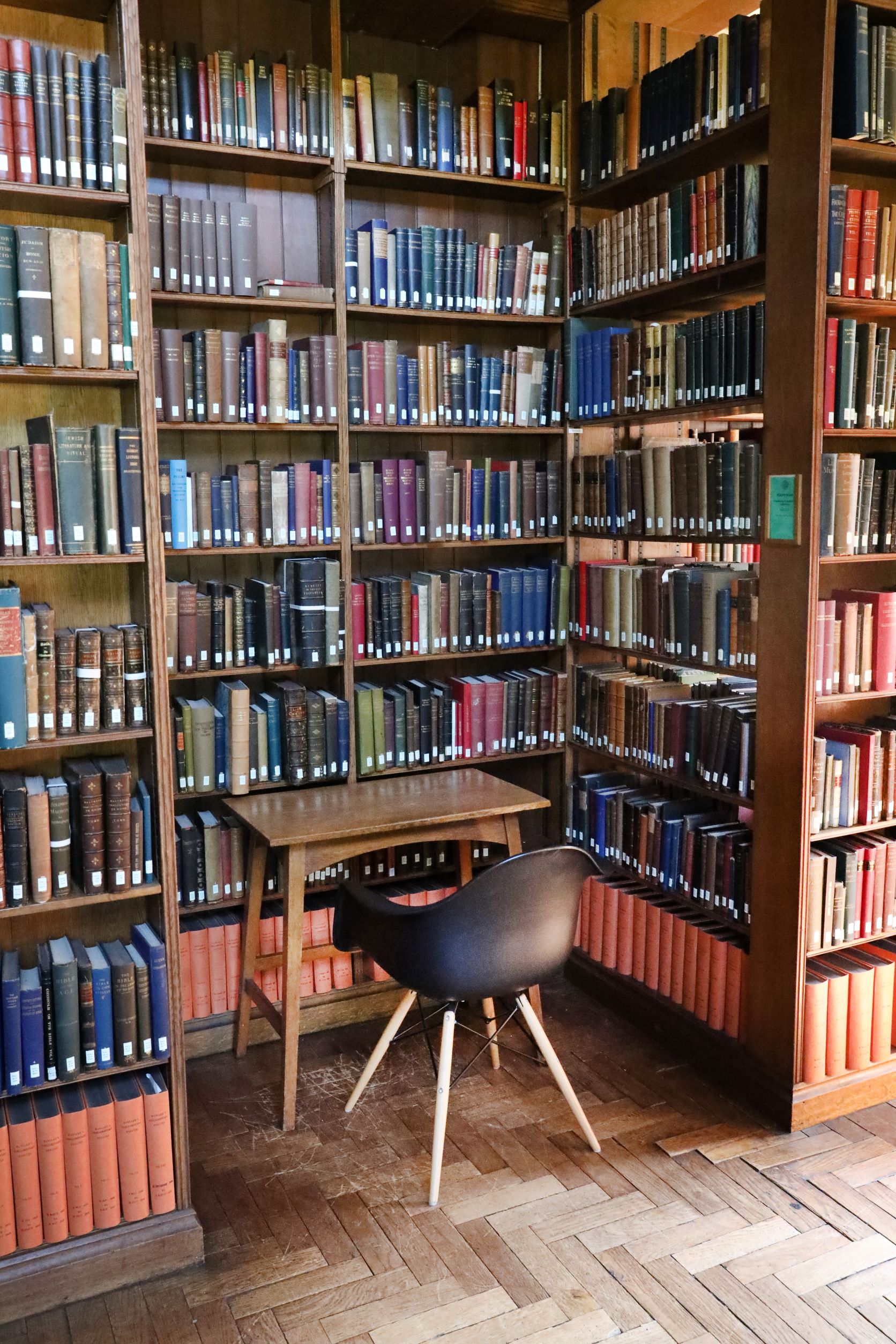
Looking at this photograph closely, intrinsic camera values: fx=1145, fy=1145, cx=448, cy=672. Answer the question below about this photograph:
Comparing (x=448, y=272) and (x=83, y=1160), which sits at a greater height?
Result: (x=448, y=272)

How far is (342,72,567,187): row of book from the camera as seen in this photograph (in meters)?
3.52

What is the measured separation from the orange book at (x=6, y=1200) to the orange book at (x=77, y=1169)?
0.12 m

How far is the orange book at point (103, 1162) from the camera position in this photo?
258 cm

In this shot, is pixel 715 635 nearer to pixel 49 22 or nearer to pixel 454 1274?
pixel 454 1274

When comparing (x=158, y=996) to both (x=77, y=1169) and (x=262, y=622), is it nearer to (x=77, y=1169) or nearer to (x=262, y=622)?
(x=77, y=1169)

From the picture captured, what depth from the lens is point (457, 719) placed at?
3.85 meters

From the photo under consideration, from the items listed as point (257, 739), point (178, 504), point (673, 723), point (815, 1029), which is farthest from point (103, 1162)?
point (673, 723)

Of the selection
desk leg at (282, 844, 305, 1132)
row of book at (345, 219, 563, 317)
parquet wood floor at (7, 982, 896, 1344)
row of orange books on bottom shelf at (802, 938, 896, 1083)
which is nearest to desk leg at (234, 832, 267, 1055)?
parquet wood floor at (7, 982, 896, 1344)

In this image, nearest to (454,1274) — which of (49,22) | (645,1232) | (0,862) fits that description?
(645,1232)

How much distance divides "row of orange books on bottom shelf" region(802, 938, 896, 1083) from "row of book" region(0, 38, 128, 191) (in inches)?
106

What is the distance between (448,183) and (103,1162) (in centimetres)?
303

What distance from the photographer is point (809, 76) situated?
2842 mm

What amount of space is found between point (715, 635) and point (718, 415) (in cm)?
70

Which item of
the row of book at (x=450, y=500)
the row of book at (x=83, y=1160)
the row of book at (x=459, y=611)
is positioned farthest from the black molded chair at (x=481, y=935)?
the row of book at (x=450, y=500)
